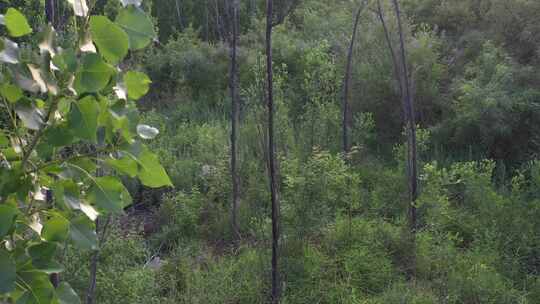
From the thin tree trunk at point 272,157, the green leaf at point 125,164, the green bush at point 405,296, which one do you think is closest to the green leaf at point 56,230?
the green leaf at point 125,164

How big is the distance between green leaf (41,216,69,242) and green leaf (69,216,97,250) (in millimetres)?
14

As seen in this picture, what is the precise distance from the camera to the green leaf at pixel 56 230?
38.6 inches

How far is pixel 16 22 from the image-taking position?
890 mm

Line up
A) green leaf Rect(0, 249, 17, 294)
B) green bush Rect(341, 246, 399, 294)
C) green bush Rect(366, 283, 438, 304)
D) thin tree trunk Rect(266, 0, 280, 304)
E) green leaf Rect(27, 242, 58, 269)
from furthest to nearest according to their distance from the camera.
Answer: green bush Rect(341, 246, 399, 294), green bush Rect(366, 283, 438, 304), thin tree trunk Rect(266, 0, 280, 304), green leaf Rect(27, 242, 58, 269), green leaf Rect(0, 249, 17, 294)

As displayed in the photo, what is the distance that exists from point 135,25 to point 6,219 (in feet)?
1.15

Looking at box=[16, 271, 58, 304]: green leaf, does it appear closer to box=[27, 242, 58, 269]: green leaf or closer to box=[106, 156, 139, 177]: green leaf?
box=[27, 242, 58, 269]: green leaf

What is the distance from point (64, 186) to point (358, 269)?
359cm

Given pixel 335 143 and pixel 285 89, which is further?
pixel 285 89

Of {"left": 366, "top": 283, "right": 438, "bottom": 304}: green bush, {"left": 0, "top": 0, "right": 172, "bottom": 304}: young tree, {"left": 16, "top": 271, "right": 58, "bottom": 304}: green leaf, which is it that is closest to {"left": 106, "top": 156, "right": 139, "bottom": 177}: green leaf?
{"left": 0, "top": 0, "right": 172, "bottom": 304}: young tree

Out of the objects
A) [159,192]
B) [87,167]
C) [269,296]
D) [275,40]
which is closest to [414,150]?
[269,296]

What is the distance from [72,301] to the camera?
40.7 inches

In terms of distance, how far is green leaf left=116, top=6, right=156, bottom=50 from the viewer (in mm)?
923

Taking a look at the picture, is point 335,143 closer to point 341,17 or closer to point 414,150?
point 414,150

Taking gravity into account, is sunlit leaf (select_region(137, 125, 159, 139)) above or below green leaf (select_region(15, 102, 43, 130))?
below
